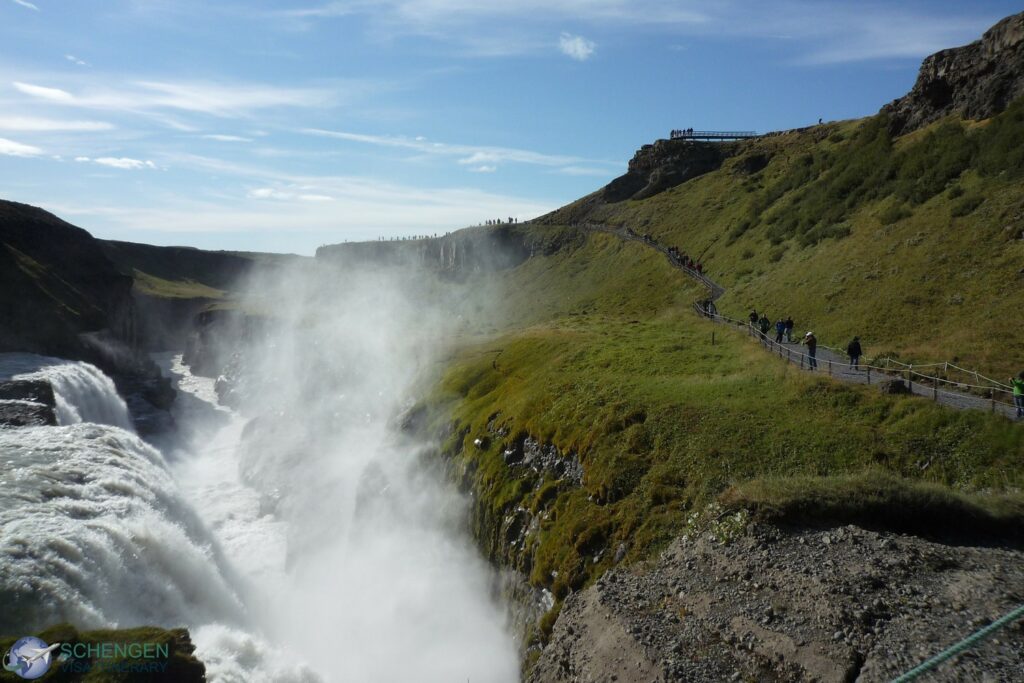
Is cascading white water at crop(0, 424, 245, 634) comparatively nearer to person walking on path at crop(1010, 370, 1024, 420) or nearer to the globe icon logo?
the globe icon logo

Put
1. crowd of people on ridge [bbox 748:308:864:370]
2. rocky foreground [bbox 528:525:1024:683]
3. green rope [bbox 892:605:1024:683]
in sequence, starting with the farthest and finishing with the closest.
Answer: crowd of people on ridge [bbox 748:308:864:370]
rocky foreground [bbox 528:525:1024:683]
green rope [bbox 892:605:1024:683]

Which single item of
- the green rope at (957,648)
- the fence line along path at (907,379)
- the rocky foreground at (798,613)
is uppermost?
the fence line along path at (907,379)

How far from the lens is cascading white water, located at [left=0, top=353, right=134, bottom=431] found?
48594mm

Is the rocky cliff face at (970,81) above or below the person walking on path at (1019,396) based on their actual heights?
above

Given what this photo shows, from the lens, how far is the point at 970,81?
52.0 meters

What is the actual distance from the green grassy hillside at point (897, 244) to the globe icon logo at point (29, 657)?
101 feet

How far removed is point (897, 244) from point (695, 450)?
2592 cm

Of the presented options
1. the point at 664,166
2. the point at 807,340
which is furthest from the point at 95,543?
the point at 664,166

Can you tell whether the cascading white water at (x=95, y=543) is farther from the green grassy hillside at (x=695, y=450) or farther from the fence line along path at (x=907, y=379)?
the fence line along path at (x=907, y=379)

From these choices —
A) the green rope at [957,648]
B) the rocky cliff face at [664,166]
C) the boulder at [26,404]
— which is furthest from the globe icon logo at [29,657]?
the rocky cliff face at [664,166]

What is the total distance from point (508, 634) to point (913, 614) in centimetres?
1445

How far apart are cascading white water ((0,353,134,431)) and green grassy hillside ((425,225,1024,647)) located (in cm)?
3058

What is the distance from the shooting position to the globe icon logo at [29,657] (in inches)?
568

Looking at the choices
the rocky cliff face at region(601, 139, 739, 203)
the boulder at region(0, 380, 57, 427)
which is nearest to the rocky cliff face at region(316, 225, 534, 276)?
the rocky cliff face at region(601, 139, 739, 203)
